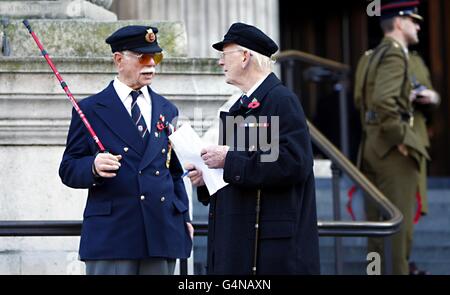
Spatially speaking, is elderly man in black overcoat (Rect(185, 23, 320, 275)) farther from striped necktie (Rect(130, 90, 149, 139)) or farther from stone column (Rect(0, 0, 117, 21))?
stone column (Rect(0, 0, 117, 21))

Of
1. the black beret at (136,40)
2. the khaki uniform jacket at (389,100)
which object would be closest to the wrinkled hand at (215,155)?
the black beret at (136,40)

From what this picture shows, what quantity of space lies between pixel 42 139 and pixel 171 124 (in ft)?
3.49

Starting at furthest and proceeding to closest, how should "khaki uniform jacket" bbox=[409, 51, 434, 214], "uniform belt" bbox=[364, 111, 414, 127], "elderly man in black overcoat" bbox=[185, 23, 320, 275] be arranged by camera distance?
"khaki uniform jacket" bbox=[409, 51, 434, 214] → "uniform belt" bbox=[364, 111, 414, 127] → "elderly man in black overcoat" bbox=[185, 23, 320, 275]

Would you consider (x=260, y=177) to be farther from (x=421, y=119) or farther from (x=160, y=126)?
(x=421, y=119)

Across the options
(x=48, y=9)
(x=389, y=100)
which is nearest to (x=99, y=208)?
(x=48, y=9)

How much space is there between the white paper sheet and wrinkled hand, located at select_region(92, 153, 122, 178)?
0.91 ft

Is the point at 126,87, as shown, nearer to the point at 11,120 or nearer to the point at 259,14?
the point at 11,120

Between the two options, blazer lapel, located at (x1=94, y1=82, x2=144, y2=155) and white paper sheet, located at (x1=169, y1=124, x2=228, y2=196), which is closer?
white paper sheet, located at (x1=169, y1=124, x2=228, y2=196)

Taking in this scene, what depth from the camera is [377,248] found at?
954 cm

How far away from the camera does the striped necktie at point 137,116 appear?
244 inches

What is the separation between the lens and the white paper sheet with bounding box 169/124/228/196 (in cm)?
596

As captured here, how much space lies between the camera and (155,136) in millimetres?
6215

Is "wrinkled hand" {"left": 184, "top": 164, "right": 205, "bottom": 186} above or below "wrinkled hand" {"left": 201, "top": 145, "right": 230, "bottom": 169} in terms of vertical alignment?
below

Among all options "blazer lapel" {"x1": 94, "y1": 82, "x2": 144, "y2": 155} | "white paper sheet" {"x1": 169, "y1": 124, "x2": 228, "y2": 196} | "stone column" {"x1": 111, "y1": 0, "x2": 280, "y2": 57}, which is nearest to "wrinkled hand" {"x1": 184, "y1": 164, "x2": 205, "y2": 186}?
"white paper sheet" {"x1": 169, "y1": 124, "x2": 228, "y2": 196}
